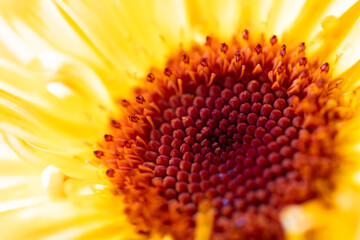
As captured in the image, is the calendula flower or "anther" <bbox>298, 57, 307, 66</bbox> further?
"anther" <bbox>298, 57, 307, 66</bbox>

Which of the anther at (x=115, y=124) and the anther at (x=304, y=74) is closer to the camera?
the anther at (x=304, y=74)

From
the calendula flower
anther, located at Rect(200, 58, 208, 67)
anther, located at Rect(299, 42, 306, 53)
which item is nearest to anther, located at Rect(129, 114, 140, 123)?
the calendula flower

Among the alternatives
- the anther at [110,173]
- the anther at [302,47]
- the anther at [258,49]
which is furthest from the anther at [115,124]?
the anther at [302,47]

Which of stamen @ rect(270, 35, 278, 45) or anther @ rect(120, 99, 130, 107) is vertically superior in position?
anther @ rect(120, 99, 130, 107)

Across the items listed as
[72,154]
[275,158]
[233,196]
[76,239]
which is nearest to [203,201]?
[233,196]

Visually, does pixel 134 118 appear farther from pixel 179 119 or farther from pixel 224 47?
pixel 224 47

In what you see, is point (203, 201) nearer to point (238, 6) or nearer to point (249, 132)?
point (249, 132)

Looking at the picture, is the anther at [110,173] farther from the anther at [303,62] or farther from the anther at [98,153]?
the anther at [303,62]

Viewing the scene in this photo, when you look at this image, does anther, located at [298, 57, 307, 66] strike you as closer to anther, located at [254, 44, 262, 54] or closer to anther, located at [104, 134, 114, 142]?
anther, located at [254, 44, 262, 54]

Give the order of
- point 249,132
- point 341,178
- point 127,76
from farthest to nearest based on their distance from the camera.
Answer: point 127,76, point 249,132, point 341,178
